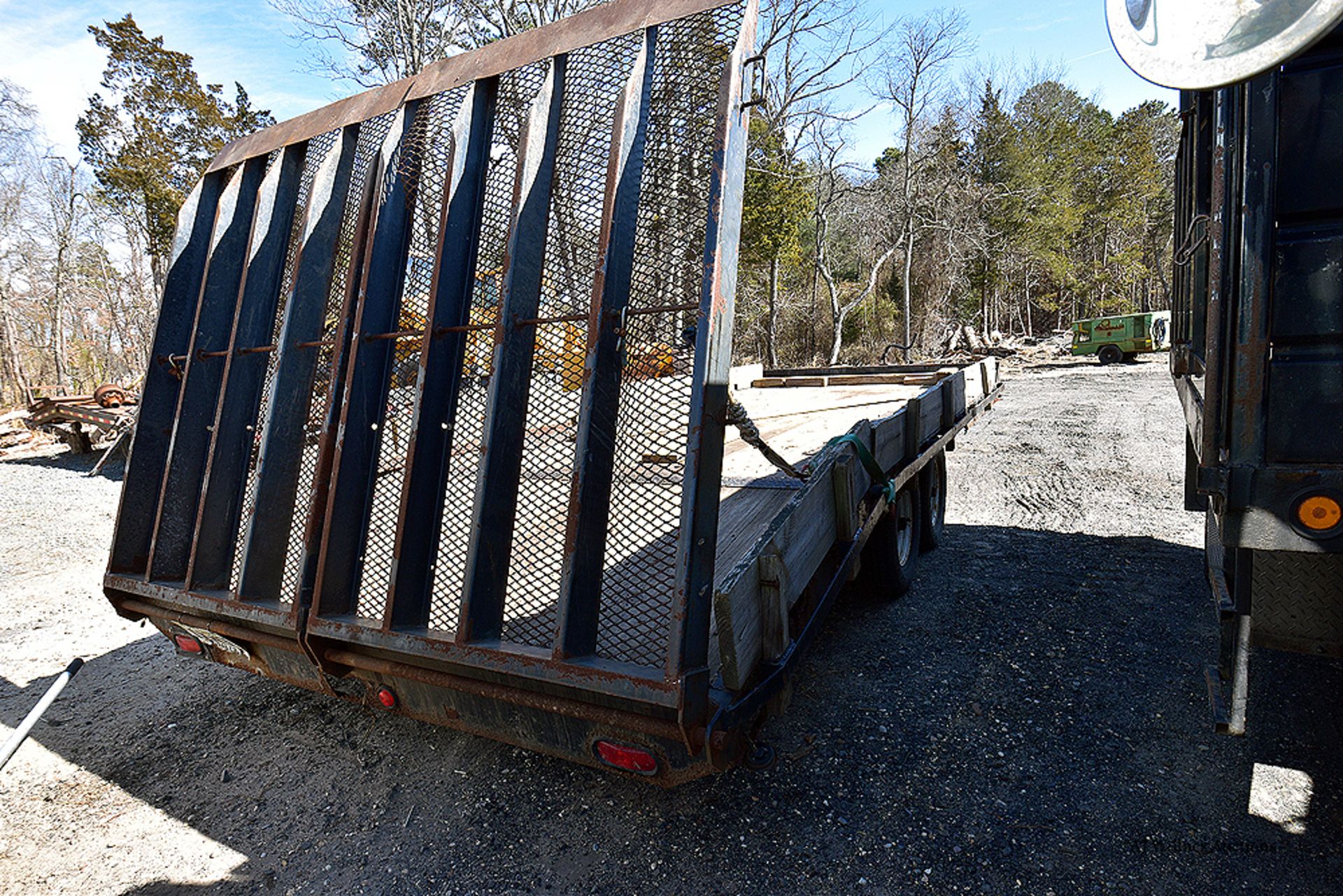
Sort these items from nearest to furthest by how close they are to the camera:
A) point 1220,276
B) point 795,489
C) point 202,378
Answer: point 1220,276
point 202,378
point 795,489

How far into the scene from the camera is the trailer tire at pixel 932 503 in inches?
199

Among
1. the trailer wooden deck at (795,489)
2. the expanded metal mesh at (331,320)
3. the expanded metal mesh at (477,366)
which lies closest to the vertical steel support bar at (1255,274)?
the trailer wooden deck at (795,489)

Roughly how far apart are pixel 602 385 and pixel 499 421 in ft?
1.20

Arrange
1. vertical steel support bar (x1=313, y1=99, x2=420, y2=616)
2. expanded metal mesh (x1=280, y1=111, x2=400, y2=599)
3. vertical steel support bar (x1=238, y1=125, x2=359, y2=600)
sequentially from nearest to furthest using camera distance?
vertical steel support bar (x1=313, y1=99, x2=420, y2=616), vertical steel support bar (x1=238, y1=125, x2=359, y2=600), expanded metal mesh (x1=280, y1=111, x2=400, y2=599)

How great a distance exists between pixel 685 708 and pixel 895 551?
9.18 ft

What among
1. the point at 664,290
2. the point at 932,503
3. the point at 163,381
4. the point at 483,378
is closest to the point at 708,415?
the point at 664,290

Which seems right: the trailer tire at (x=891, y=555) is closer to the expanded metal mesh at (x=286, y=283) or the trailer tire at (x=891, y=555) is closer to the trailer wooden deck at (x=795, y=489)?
the trailer wooden deck at (x=795, y=489)

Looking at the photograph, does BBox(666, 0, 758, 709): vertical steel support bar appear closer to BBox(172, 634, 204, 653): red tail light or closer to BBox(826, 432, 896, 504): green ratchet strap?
BBox(826, 432, 896, 504): green ratchet strap

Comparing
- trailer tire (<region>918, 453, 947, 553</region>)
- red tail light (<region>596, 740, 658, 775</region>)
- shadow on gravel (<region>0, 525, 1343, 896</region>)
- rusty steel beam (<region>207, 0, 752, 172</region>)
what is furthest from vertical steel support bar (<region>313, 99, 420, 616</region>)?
trailer tire (<region>918, 453, 947, 553</region>)

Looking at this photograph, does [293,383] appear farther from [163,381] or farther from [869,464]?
[869,464]

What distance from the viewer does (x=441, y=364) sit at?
2.35 meters

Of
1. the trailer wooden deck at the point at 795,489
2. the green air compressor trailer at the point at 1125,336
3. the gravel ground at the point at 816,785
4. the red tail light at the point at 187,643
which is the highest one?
the green air compressor trailer at the point at 1125,336

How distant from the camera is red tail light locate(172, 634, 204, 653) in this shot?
2845mm

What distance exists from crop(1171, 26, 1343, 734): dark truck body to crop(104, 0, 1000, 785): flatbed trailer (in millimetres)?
1232
